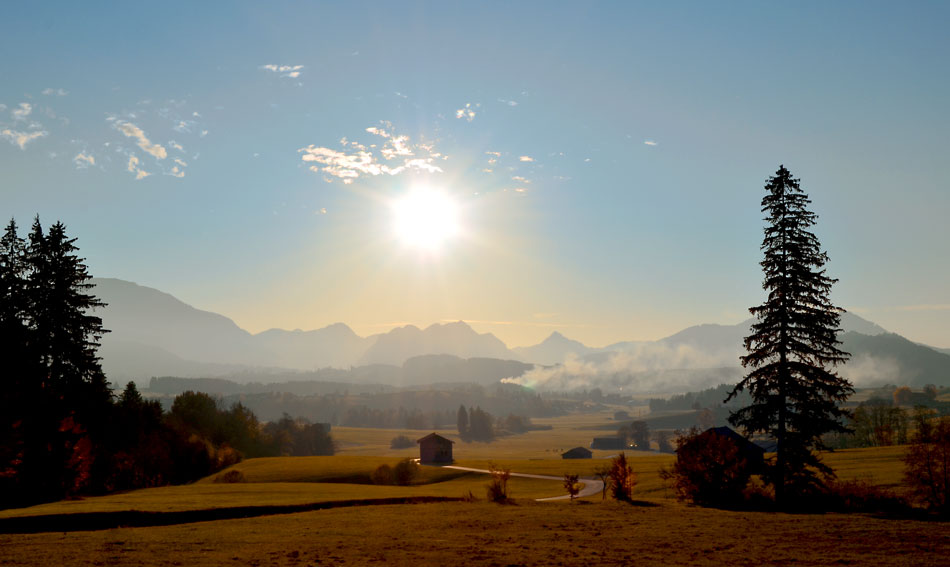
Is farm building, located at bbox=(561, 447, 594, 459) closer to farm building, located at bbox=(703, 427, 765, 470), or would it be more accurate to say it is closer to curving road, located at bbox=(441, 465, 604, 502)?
curving road, located at bbox=(441, 465, 604, 502)

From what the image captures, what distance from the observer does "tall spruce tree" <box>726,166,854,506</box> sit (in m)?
37.1

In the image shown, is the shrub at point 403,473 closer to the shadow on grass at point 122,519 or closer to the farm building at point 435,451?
the farm building at point 435,451

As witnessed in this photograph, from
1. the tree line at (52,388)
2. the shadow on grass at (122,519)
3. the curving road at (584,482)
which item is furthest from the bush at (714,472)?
the tree line at (52,388)

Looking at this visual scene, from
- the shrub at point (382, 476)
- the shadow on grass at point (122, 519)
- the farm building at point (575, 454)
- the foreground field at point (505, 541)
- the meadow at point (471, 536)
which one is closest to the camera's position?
the foreground field at point (505, 541)

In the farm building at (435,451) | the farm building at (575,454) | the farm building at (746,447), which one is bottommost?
the farm building at (575,454)

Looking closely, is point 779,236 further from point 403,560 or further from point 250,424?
point 250,424

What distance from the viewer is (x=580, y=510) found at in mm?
35438

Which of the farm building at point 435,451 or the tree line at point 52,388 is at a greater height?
the tree line at point 52,388

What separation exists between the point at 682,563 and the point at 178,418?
295ft

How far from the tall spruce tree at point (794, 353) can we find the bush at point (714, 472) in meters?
2.40

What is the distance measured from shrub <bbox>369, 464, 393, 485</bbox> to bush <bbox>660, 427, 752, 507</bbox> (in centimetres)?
4100

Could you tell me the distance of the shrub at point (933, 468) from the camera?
1305 inches

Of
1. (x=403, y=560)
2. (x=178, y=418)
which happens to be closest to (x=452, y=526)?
(x=403, y=560)

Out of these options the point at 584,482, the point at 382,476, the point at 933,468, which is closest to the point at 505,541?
the point at 933,468
